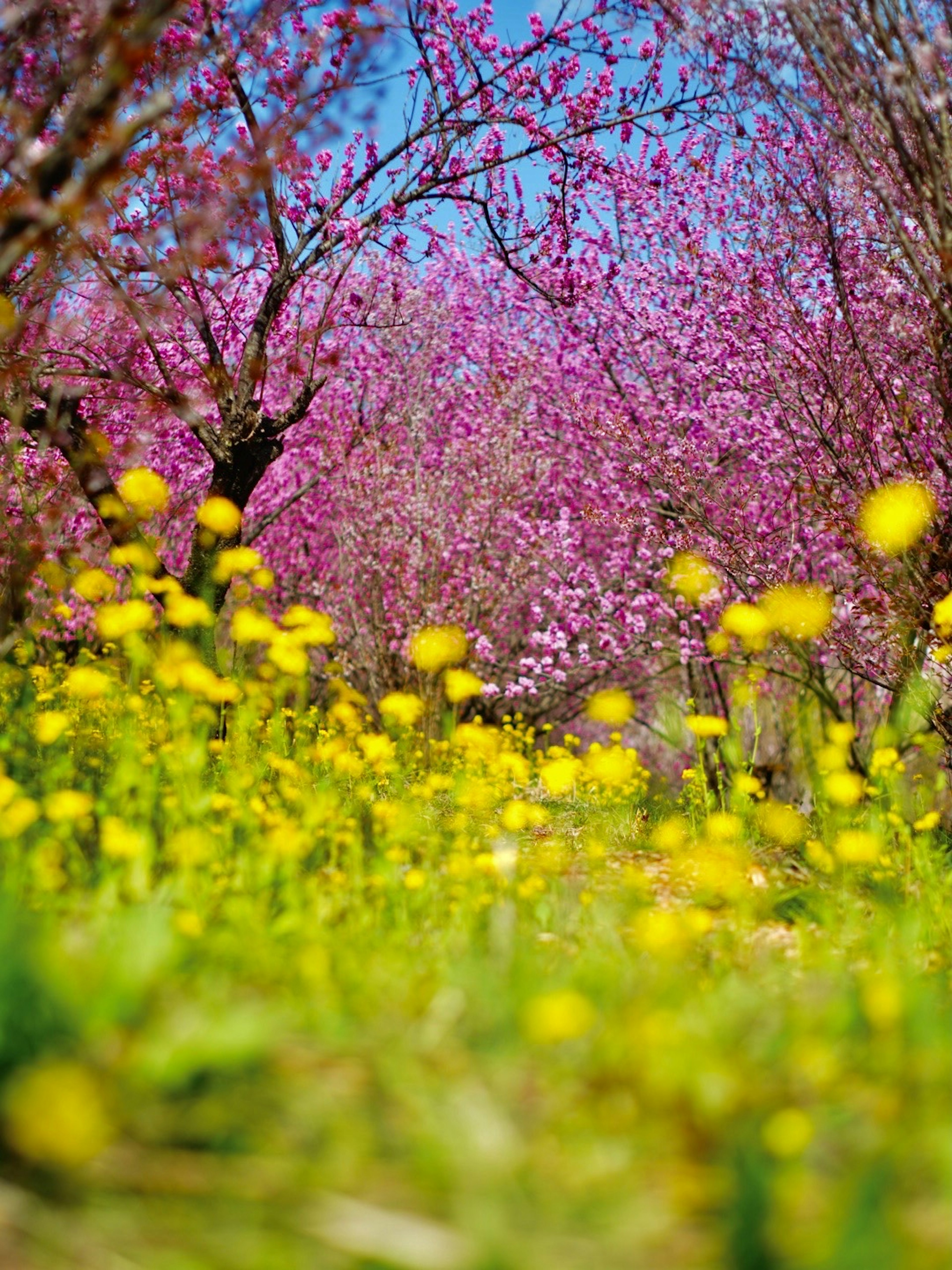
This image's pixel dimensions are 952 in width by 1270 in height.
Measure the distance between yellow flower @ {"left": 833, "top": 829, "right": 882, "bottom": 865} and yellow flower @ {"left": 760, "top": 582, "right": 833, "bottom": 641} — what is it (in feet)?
4.38

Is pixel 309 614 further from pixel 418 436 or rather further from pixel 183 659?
pixel 418 436

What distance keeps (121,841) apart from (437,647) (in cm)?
340

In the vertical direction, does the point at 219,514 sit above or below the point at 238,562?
above

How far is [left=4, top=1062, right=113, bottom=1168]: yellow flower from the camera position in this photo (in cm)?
134

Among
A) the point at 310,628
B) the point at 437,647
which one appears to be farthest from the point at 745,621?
the point at 437,647

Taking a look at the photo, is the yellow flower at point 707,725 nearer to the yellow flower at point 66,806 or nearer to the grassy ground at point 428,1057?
the grassy ground at point 428,1057

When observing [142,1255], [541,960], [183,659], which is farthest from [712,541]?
[142,1255]

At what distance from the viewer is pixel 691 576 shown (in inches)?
288

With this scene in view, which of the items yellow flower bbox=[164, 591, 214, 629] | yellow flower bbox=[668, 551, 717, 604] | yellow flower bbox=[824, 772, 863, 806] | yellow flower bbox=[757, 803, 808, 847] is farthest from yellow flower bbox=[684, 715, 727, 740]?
yellow flower bbox=[164, 591, 214, 629]

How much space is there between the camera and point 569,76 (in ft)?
21.3

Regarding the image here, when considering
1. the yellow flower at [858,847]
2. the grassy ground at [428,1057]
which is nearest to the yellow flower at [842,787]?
the grassy ground at [428,1057]

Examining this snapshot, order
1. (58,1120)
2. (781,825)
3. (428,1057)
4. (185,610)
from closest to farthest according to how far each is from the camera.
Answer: (58,1120), (428,1057), (185,610), (781,825)

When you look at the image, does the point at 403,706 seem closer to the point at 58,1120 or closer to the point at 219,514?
the point at 219,514

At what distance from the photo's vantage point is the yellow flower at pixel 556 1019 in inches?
62.7
